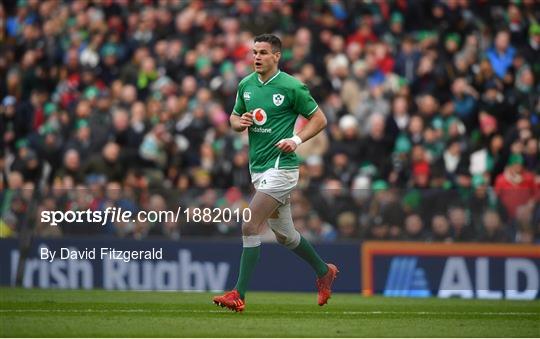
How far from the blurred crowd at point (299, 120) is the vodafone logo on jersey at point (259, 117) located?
17.5ft

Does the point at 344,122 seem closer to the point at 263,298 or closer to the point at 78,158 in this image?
the point at 78,158

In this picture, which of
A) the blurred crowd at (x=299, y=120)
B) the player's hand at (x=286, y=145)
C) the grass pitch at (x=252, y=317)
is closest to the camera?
the grass pitch at (x=252, y=317)

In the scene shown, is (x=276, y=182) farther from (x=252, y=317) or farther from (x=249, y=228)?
(x=252, y=317)

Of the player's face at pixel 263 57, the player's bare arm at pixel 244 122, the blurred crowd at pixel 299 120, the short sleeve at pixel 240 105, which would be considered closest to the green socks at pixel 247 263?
the player's bare arm at pixel 244 122

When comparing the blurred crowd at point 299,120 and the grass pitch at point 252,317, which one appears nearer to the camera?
the grass pitch at point 252,317

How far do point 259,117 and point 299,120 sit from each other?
7790 millimetres

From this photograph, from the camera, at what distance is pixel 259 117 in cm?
1273

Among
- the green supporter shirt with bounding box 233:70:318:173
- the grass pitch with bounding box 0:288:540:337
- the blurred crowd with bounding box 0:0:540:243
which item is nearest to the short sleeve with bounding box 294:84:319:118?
the green supporter shirt with bounding box 233:70:318:173

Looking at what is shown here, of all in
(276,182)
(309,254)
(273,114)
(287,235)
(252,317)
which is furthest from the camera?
(309,254)

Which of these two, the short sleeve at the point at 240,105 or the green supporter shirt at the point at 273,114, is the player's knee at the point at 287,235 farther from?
the short sleeve at the point at 240,105

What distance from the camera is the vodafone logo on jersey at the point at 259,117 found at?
12.7 m

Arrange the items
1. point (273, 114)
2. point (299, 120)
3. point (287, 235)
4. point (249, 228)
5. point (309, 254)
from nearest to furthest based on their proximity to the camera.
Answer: point (249, 228)
point (273, 114)
point (287, 235)
point (309, 254)
point (299, 120)

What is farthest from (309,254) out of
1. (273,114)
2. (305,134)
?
(273,114)

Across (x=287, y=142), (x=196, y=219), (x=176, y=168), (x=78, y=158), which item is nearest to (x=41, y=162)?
(x=78, y=158)
